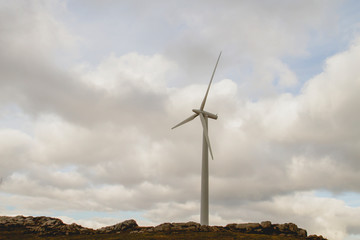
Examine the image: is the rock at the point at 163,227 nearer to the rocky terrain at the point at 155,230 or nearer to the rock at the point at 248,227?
the rocky terrain at the point at 155,230

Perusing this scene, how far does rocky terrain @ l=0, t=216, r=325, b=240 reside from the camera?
72.8m

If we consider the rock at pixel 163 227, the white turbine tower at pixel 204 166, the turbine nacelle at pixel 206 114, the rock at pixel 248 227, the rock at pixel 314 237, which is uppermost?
the turbine nacelle at pixel 206 114

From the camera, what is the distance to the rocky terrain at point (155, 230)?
72750 millimetres

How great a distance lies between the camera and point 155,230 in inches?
3068

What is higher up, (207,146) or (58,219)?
(207,146)

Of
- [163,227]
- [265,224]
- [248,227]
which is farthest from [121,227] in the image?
[265,224]

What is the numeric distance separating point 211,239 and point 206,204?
14.2 meters

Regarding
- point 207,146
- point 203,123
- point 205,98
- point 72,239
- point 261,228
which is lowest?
point 72,239

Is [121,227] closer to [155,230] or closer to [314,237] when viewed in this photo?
[155,230]

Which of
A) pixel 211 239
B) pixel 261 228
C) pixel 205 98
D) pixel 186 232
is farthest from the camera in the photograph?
pixel 205 98

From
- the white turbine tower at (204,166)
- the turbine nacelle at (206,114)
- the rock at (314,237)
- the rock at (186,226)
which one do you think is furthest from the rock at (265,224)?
the turbine nacelle at (206,114)

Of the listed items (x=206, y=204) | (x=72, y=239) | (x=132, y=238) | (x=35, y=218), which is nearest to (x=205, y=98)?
(x=206, y=204)

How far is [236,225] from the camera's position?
266ft

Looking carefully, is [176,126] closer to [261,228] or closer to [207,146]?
[207,146]
